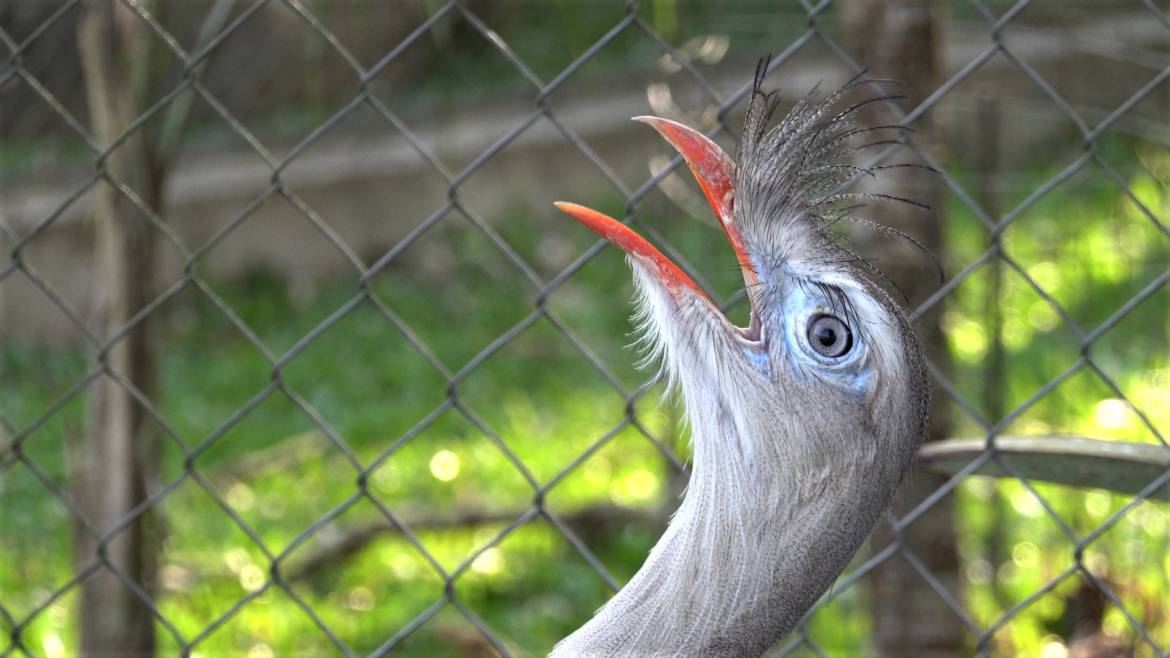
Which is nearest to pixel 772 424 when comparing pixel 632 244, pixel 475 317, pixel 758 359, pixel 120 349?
pixel 758 359

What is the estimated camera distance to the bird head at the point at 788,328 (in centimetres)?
159

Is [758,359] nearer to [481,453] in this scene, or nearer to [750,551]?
[750,551]

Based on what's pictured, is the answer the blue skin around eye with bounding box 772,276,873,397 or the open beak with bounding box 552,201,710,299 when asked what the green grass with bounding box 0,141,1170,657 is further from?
the blue skin around eye with bounding box 772,276,873,397

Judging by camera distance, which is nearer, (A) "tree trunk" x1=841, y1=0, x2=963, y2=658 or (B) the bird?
(B) the bird

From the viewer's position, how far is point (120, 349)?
2572 mm

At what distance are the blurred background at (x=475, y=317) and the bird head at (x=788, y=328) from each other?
0.28m

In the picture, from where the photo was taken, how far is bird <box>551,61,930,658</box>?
1595 millimetres

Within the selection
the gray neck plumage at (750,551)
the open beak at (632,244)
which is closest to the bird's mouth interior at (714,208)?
the open beak at (632,244)

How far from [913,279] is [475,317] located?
365cm

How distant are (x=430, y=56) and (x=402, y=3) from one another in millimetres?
882

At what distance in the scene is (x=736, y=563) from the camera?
5.24 feet

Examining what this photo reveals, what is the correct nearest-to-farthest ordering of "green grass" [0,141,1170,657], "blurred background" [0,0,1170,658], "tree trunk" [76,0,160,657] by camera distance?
"blurred background" [0,0,1170,658] < "tree trunk" [76,0,160,657] < "green grass" [0,141,1170,657]

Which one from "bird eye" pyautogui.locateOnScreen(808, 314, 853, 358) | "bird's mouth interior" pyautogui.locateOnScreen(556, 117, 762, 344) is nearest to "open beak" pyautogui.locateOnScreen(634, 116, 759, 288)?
"bird's mouth interior" pyautogui.locateOnScreen(556, 117, 762, 344)

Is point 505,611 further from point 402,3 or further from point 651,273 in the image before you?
point 402,3
